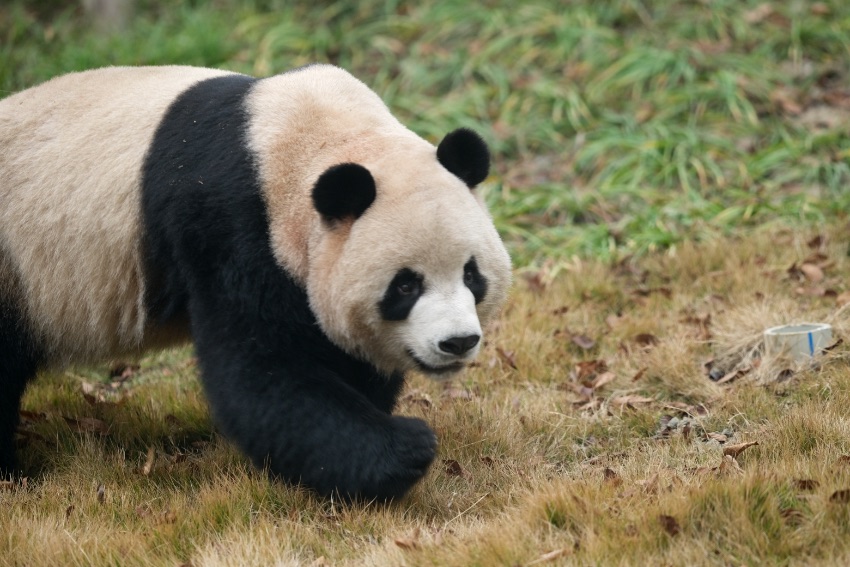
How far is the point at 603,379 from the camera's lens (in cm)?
519

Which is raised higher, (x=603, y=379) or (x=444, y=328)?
(x=444, y=328)

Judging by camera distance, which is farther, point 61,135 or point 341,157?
point 61,135

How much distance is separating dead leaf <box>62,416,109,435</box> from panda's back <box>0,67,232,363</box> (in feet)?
1.21

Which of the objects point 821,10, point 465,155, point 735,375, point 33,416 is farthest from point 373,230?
point 821,10

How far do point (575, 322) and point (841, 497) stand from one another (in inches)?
115

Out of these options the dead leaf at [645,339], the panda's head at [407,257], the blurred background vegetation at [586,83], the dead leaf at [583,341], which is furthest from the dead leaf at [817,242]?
the panda's head at [407,257]

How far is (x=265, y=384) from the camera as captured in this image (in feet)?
12.7

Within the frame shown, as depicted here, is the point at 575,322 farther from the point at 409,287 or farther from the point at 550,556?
the point at 550,556

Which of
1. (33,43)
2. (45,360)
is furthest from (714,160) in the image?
(33,43)

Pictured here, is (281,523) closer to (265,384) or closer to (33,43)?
(265,384)

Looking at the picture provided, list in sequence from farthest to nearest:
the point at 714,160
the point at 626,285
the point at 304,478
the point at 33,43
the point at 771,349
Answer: the point at 33,43 < the point at 714,160 < the point at 626,285 < the point at 771,349 < the point at 304,478

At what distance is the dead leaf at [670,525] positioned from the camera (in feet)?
10.7

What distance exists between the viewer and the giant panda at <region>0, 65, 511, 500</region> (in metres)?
3.79

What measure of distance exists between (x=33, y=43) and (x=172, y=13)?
1.46 metres
